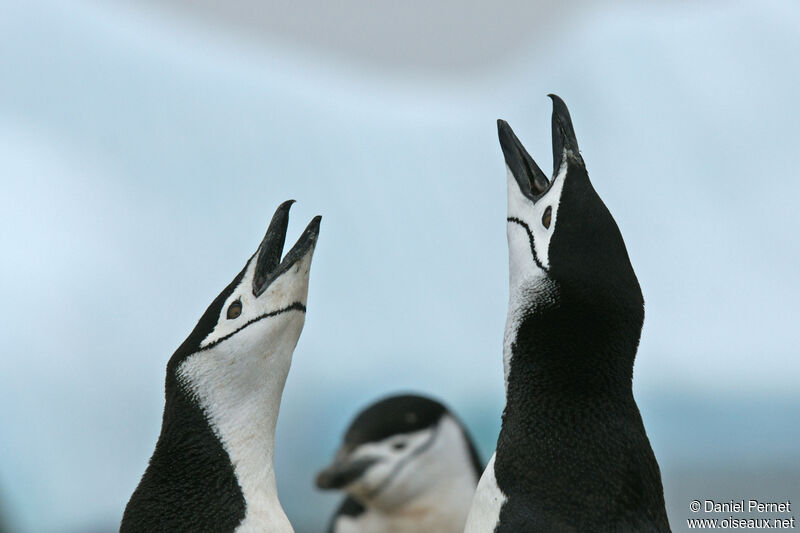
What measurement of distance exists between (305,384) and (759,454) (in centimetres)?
267

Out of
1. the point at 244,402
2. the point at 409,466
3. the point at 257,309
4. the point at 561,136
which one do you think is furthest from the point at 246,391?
the point at 409,466

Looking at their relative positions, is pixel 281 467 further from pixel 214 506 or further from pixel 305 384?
pixel 214 506

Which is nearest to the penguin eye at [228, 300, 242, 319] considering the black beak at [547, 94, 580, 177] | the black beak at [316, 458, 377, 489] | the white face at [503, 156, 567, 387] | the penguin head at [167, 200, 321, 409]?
the penguin head at [167, 200, 321, 409]

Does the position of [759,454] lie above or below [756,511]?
below

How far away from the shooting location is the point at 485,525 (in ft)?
3.76

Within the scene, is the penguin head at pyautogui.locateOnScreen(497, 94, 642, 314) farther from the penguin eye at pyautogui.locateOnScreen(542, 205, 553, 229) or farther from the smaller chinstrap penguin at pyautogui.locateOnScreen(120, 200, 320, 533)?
→ the smaller chinstrap penguin at pyautogui.locateOnScreen(120, 200, 320, 533)

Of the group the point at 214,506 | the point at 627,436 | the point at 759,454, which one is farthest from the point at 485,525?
the point at 759,454

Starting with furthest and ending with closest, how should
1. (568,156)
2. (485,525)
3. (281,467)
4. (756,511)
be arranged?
(281,467) → (756,511) → (568,156) → (485,525)

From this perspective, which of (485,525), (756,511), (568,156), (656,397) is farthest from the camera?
(656,397)

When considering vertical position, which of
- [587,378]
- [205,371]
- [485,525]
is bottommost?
[485,525]

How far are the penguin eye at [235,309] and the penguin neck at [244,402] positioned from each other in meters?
0.06

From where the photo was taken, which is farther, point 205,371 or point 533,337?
point 205,371

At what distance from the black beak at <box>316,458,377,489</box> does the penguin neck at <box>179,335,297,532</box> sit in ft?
2.62

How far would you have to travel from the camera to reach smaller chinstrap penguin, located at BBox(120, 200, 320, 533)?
127cm
